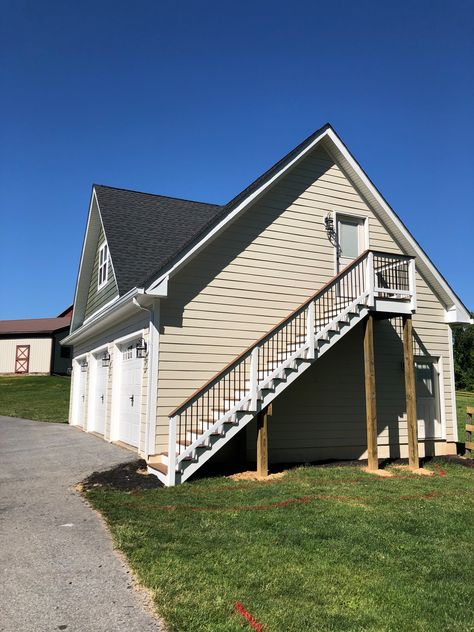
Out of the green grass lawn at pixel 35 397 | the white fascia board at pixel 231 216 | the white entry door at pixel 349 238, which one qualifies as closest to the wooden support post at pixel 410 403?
the white entry door at pixel 349 238

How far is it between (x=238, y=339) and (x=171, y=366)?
167cm

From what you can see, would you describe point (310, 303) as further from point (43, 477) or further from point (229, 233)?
point (43, 477)

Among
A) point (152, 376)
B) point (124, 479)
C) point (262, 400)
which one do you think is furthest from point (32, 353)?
point (262, 400)

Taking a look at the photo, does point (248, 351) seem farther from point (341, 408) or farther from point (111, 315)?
point (111, 315)

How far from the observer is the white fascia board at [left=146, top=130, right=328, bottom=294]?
948cm

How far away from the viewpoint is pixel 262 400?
8734 millimetres

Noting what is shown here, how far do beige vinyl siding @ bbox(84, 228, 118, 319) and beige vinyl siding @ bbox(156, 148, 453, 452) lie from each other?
3144 mm

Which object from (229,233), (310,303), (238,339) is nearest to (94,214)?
(229,233)

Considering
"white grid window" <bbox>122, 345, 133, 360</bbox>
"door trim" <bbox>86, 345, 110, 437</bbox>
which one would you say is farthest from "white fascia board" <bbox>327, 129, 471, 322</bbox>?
"door trim" <bbox>86, 345, 110, 437</bbox>

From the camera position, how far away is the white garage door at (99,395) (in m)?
13.8

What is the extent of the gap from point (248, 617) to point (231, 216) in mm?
8087

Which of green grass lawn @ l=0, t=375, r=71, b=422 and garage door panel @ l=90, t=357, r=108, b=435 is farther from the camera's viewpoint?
green grass lawn @ l=0, t=375, r=71, b=422

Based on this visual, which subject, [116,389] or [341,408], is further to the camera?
[116,389]

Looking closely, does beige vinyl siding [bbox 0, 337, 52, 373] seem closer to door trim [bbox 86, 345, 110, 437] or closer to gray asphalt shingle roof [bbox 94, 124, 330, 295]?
door trim [bbox 86, 345, 110, 437]
